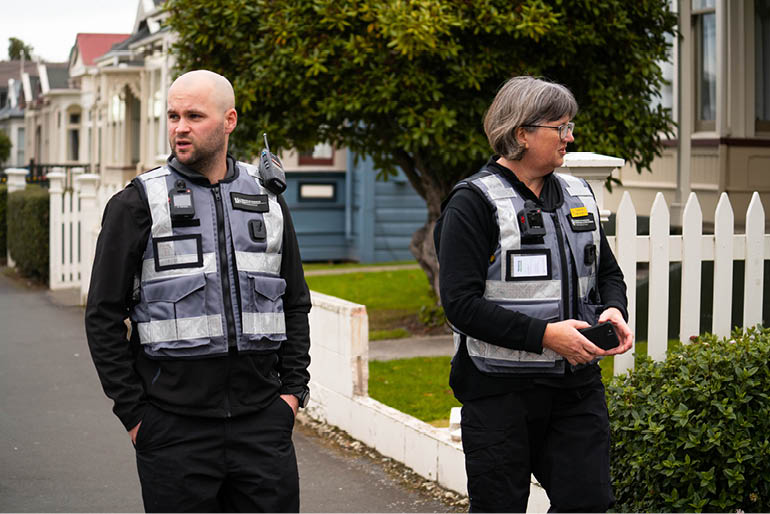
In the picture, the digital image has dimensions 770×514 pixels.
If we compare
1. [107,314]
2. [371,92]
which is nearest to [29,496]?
[107,314]

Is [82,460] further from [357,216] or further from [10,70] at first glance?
[10,70]

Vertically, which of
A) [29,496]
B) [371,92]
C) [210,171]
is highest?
[371,92]

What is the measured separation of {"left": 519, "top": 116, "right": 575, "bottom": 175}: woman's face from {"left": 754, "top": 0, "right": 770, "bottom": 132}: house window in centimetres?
814

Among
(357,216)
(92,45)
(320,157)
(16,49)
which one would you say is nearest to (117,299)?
(357,216)

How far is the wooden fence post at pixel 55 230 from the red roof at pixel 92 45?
1077 inches

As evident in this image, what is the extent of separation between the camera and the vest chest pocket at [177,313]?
332cm

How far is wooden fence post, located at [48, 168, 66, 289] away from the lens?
15094 mm

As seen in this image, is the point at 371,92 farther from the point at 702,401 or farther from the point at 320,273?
the point at 320,273

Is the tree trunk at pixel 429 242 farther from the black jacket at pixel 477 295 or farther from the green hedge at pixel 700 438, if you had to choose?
the black jacket at pixel 477 295

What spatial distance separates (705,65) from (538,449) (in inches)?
383

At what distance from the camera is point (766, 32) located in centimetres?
1105

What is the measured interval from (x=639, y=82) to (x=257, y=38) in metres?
3.49

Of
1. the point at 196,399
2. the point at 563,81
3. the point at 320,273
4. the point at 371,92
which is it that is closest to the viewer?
the point at 196,399

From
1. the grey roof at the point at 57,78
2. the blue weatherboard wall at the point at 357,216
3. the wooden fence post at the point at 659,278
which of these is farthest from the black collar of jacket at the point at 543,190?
the grey roof at the point at 57,78
